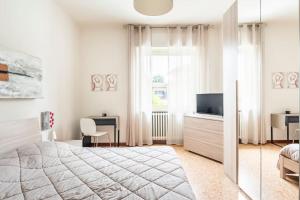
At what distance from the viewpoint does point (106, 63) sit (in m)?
4.55

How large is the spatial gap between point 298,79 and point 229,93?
1205mm

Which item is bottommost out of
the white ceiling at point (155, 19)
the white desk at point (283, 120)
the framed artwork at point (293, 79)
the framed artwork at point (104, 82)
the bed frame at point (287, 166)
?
the bed frame at point (287, 166)

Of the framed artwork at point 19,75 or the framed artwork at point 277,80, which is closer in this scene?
the framed artwork at point 277,80

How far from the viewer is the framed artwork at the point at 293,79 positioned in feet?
4.94

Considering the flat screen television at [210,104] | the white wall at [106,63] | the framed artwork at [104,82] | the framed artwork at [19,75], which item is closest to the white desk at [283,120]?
the flat screen television at [210,104]

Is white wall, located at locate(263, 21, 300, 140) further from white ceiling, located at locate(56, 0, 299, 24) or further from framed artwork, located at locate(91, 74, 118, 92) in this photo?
framed artwork, located at locate(91, 74, 118, 92)

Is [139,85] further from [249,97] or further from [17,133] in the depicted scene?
[17,133]

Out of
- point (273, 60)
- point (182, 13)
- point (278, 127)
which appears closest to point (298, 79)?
point (273, 60)

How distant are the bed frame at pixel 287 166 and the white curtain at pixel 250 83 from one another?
1.39 ft

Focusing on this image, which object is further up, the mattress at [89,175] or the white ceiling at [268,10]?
the white ceiling at [268,10]

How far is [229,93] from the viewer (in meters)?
2.69

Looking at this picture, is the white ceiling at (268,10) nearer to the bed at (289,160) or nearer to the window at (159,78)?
the bed at (289,160)

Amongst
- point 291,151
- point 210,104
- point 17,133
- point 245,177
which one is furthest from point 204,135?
point 17,133

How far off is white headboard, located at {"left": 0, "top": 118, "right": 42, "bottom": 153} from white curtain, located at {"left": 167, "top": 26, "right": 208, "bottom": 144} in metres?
2.88
